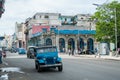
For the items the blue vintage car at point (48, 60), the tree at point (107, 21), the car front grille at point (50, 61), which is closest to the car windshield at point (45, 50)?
the blue vintage car at point (48, 60)

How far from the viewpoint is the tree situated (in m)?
69.6

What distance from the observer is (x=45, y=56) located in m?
26.8

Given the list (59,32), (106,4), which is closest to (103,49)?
(106,4)

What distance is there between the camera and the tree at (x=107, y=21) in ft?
228

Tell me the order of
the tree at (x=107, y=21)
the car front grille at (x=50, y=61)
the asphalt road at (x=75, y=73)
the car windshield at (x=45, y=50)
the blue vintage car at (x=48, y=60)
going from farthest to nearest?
the tree at (x=107, y=21) → the car windshield at (x=45, y=50) → the car front grille at (x=50, y=61) → the blue vintage car at (x=48, y=60) → the asphalt road at (x=75, y=73)

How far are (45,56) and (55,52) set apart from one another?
1.13m

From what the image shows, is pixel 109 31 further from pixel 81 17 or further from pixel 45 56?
pixel 81 17

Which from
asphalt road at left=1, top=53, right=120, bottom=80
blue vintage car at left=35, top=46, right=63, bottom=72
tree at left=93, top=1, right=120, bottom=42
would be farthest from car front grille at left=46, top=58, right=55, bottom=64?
tree at left=93, top=1, right=120, bottom=42

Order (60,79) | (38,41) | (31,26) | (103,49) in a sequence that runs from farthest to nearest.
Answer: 1. (31,26)
2. (38,41)
3. (103,49)
4. (60,79)

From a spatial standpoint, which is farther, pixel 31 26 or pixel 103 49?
pixel 31 26

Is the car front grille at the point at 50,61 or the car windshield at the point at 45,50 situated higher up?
the car windshield at the point at 45,50

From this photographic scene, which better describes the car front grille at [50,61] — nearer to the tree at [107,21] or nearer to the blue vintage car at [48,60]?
the blue vintage car at [48,60]

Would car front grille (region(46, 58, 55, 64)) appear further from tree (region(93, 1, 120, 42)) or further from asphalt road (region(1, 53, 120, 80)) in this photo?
tree (region(93, 1, 120, 42))

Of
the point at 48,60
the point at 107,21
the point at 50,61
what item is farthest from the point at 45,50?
the point at 107,21
